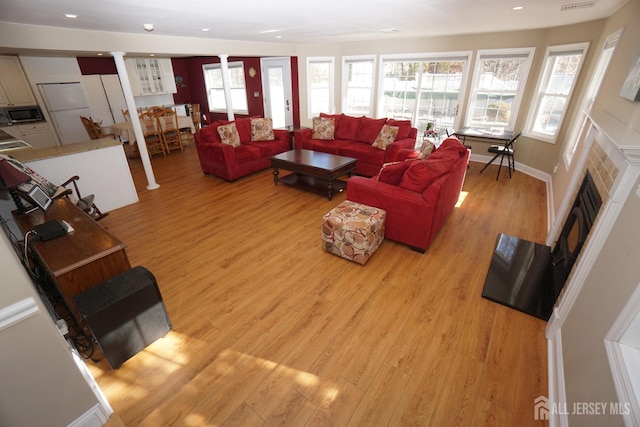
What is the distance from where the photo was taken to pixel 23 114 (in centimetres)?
572

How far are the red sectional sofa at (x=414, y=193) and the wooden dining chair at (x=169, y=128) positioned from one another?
522 cm

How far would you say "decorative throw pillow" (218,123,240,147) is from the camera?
16.5 feet

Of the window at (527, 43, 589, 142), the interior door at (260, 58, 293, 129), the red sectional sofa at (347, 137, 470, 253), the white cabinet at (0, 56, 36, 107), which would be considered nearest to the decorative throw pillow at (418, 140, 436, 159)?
the red sectional sofa at (347, 137, 470, 253)

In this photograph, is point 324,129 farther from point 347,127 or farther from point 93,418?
point 93,418

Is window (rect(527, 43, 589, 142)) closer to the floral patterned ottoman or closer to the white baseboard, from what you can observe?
the floral patterned ottoman

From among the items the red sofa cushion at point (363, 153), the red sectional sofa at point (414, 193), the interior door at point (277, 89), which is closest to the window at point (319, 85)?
the interior door at point (277, 89)

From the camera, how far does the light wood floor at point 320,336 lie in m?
1.67

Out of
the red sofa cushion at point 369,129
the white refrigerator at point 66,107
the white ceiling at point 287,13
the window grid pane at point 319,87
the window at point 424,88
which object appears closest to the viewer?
the white ceiling at point 287,13

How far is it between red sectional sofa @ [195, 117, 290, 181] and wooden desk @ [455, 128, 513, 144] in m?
3.43

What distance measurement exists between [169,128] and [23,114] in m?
2.64

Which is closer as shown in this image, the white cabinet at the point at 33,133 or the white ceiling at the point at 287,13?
the white ceiling at the point at 287,13

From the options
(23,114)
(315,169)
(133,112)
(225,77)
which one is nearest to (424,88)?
(315,169)

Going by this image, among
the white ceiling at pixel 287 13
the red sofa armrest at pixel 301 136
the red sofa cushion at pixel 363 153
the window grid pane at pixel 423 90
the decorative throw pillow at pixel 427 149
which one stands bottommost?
the red sofa cushion at pixel 363 153

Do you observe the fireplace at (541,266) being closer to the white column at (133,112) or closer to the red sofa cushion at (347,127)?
the red sofa cushion at (347,127)
